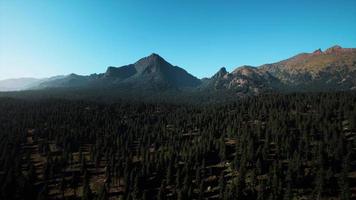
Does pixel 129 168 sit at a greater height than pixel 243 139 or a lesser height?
lesser

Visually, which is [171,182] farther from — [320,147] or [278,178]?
[320,147]

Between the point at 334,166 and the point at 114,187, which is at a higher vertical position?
the point at 334,166

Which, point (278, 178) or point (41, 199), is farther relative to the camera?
point (278, 178)

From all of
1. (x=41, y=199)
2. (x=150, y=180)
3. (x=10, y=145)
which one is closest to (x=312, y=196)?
(x=150, y=180)

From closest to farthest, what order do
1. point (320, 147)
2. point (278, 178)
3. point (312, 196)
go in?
point (312, 196) < point (278, 178) < point (320, 147)

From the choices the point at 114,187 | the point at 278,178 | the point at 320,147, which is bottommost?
the point at 114,187

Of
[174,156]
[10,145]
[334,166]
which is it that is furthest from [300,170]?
[10,145]

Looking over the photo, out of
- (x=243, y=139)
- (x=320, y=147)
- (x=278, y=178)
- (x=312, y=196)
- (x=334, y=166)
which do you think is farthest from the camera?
(x=243, y=139)

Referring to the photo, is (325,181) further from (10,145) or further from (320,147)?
(10,145)

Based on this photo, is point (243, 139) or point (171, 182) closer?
point (171, 182)
